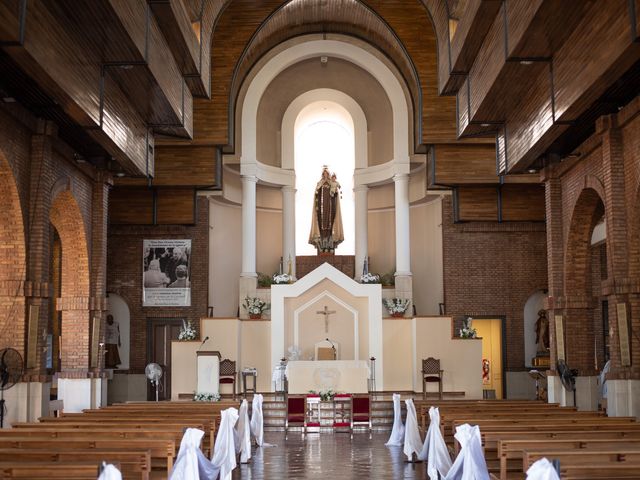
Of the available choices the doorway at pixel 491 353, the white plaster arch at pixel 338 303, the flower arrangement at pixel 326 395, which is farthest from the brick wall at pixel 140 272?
the doorway at pixel 491 353

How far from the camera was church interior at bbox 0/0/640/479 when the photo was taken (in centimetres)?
1197

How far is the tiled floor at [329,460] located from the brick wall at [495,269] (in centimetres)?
808

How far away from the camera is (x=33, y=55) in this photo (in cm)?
1052

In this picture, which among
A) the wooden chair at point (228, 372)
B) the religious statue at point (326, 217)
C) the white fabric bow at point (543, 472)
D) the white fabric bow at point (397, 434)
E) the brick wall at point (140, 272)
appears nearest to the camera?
the white fabric bow at point (543, 472)

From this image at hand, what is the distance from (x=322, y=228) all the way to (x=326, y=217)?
396 millimetres

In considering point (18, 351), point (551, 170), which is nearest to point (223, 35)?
point (551, 170)

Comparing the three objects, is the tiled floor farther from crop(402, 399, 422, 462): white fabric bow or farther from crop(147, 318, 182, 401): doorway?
crop(147, 318, 182, 401): doorway

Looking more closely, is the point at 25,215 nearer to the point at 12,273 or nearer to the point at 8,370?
the point at 12,273

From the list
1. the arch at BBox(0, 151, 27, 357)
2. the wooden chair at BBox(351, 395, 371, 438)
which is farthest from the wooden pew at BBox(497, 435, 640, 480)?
the wooden chair at BBox(351, 395, 371, 438)

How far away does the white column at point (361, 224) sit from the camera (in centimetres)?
2534

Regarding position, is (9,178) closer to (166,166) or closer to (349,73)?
(166,166)

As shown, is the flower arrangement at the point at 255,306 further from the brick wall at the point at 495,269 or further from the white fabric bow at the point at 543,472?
the white fabric bow at the point at 543,472

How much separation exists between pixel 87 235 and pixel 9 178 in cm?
417

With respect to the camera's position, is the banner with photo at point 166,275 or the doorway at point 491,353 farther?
the doorway at point 491,353
